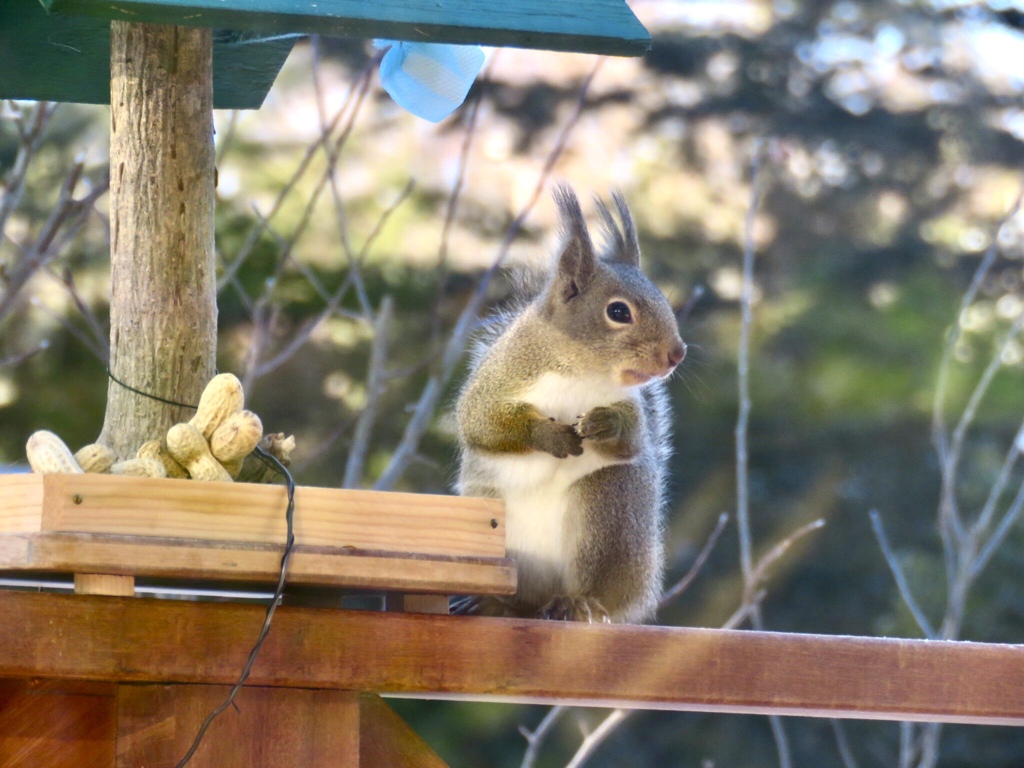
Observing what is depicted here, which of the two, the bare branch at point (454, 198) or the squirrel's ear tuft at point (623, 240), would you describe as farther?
the bare branch at point (454, 198)

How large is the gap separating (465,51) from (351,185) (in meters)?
3.71

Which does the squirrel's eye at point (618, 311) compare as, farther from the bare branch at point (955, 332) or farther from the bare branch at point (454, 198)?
the bare branch at point (955, 332)

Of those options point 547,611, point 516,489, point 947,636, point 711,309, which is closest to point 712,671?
point 547,611

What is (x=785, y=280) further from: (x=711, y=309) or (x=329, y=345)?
(x=329, y=345)

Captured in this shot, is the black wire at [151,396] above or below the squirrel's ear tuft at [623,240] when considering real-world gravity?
above

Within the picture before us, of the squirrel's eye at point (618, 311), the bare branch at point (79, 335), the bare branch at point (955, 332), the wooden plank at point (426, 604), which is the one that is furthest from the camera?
the bare branch at point (955, 332)

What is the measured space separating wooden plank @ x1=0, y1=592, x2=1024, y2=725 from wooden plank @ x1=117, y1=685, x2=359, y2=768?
0.09 feet

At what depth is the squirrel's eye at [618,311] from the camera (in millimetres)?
2256

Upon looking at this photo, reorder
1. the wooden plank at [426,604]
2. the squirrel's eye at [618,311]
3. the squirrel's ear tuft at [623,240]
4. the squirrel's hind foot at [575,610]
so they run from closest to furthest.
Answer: the wooden plank at [426,604] → the squirrel's hind foot at [575,610] → the squirrel's eye at [618,311] → the squirrel's ear tuft at [623,240]

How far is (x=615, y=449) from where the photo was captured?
6.87ft

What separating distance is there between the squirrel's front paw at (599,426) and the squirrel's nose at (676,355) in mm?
167

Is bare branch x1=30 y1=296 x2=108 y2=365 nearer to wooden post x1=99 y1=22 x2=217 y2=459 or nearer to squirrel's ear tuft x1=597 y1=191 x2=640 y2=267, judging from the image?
wooden post x1=99 y1=22 x2=217 y2=459

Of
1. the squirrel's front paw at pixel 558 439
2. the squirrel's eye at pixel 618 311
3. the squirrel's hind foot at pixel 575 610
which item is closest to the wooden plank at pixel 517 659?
the squirrel's hind foot at pixel 575 610

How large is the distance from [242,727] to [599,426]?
802 mm
